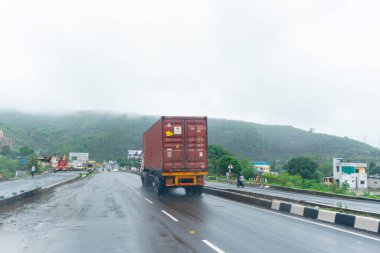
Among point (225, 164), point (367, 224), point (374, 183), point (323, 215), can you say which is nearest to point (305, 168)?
point (374, 183)

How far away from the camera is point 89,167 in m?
101

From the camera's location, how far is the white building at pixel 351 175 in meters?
89.4

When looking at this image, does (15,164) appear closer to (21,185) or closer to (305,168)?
(305,168)

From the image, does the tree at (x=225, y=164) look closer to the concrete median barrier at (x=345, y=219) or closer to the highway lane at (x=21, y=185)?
the highway lane at (x=21, y=185)

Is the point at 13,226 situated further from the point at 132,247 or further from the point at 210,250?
the point at 210,250

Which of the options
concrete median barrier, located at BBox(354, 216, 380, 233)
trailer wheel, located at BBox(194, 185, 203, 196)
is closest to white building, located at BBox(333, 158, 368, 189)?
trailer wheel, located at BBox(194, 185, 203, 196)

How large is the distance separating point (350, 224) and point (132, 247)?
6773mm

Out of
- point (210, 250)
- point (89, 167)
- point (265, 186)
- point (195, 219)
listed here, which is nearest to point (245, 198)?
point (195, 219)

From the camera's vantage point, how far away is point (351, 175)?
303ft

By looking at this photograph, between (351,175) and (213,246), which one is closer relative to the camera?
(213,246)

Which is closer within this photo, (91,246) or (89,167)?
(91,246)

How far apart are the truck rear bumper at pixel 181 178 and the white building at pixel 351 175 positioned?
77.3 m

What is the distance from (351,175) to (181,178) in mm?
82855

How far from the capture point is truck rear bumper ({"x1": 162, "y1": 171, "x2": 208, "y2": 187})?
20.6m
